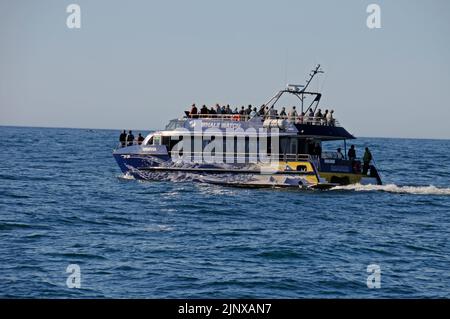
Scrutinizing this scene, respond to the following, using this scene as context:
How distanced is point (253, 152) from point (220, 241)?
14308 mm

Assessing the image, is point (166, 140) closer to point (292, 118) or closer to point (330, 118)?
point (292, 118)

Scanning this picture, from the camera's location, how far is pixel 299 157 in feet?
116

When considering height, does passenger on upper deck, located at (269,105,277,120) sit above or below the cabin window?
above

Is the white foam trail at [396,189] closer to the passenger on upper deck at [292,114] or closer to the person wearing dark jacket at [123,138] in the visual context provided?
the passenger on upper deck at [292,114]

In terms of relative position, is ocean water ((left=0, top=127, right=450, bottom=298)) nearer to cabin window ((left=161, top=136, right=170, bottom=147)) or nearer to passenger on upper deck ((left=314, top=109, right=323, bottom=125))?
cabin window ((left=161, top=136, right=170, bottom=147))

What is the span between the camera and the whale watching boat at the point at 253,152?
3419cm

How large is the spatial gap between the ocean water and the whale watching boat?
0.79 m

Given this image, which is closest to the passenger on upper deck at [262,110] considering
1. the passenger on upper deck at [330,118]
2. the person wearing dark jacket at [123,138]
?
the passenger on upper deck at [330,118]

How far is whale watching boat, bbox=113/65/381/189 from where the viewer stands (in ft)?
112

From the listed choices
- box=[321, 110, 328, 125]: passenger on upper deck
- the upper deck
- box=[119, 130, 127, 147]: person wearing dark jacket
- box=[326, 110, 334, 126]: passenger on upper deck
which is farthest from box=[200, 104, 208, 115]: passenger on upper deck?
box=[326, 110, 334, 126]: passenger on upper deck

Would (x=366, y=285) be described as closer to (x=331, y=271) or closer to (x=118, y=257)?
(x=331, y=271)

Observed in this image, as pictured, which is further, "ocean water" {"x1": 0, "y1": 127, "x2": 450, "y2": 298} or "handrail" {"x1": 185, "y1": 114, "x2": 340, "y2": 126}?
"handrail" {"x1": 185, "y1": 114, "x2": 340, "y2": 126}
